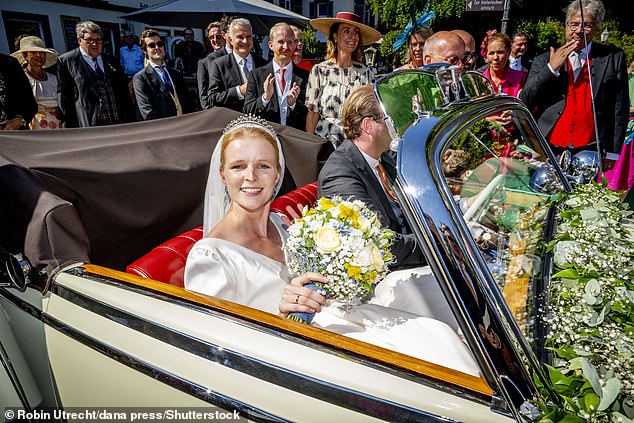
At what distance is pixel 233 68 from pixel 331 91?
1.31 meters

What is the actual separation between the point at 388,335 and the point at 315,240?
0.44 metres

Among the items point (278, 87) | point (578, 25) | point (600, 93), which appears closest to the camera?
point (578, 25)

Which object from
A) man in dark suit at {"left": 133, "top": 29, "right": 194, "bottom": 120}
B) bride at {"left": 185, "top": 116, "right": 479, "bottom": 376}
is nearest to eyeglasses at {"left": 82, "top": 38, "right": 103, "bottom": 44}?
man in dark suit at {"left": 133, "top": 29, "right": 194, "bottom": 120}

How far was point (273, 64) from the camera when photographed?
14.3 feet

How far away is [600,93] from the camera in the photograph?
3.92m

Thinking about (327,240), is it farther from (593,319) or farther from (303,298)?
(593,319)

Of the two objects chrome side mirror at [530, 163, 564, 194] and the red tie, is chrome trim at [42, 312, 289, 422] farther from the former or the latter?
the red tie

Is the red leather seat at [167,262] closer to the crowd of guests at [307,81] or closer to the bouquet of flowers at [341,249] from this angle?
the bouquet of flowers at [341,249]

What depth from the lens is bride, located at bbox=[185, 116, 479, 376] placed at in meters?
1.51

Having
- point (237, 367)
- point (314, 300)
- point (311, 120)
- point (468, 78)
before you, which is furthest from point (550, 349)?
point (311, 120)

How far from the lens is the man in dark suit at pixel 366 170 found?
7.11 feet

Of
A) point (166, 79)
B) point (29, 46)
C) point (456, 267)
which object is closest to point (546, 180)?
point (456, 267)

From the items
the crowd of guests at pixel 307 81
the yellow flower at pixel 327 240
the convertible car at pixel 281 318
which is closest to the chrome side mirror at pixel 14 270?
the convertible car at pixel 281 318

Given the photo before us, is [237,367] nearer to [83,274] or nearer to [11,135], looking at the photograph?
[83,274]
